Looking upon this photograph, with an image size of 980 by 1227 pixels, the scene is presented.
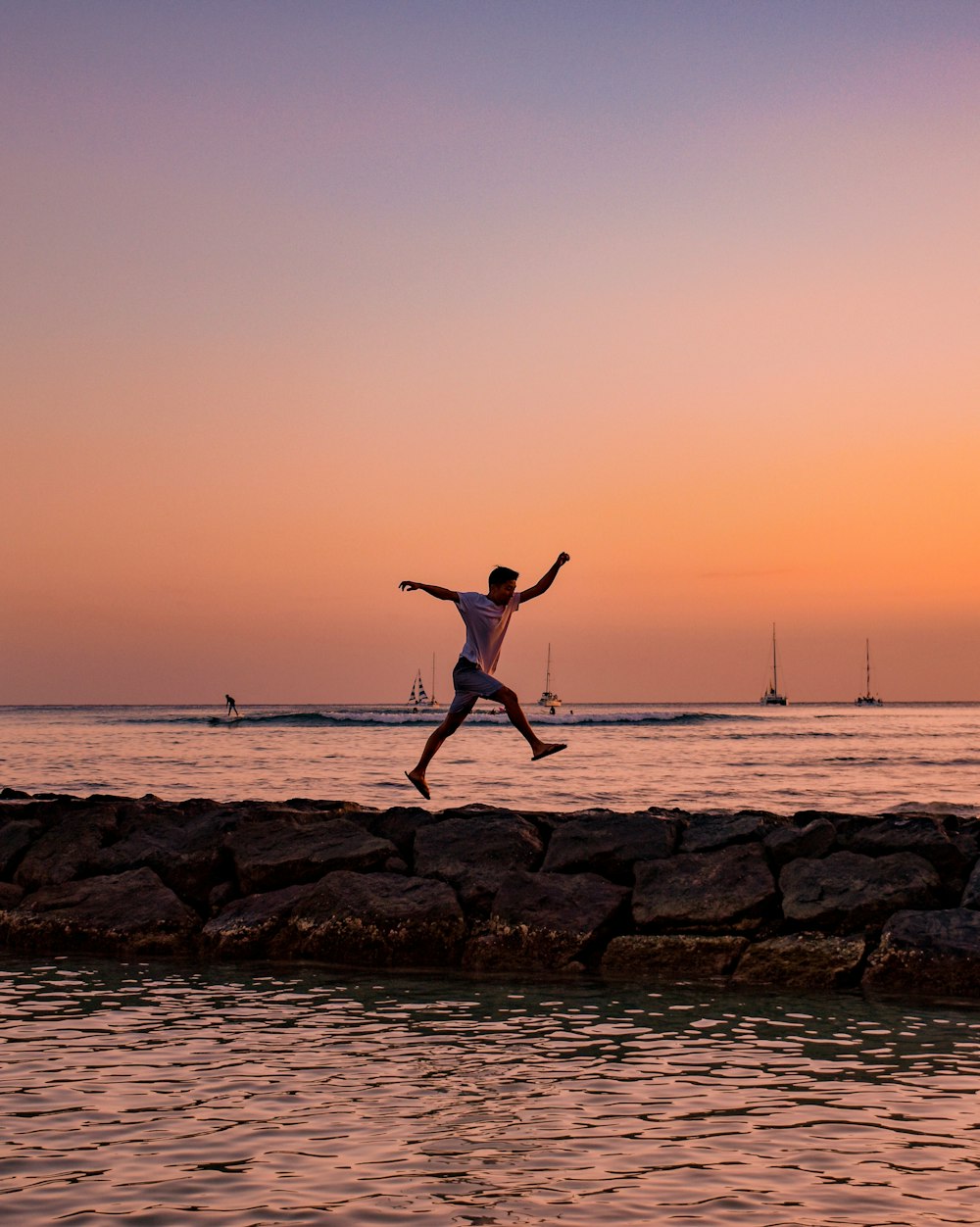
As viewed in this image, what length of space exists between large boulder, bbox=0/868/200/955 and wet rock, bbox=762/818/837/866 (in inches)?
190

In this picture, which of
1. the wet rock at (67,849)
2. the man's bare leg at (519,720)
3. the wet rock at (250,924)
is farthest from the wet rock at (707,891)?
the wet rock at (67,849)

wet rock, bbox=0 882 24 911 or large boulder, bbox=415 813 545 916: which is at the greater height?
large boulder, bbox=415 813 545 916

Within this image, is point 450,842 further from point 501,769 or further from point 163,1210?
point 501,769

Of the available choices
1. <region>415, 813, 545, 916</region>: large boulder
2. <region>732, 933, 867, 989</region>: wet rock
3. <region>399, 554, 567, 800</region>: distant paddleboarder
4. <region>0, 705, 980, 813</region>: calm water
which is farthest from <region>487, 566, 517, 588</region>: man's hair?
<region>0, 705, 980, 813</region>: calm water

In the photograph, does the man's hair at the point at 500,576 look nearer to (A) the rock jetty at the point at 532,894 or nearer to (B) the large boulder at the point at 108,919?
(A) the rock jetty at the point at 532,894

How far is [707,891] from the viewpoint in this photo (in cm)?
1034

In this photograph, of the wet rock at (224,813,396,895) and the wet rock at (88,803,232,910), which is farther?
the wet rock at (88,803,232,910)

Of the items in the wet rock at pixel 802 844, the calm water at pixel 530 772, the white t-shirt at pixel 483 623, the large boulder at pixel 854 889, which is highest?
Result: the white t-shirt at pixel 483 623

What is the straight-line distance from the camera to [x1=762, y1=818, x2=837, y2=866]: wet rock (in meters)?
10.7

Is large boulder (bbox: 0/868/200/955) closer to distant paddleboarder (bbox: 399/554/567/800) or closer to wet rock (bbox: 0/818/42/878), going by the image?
wet rock (bbox: 0/818/42/878)

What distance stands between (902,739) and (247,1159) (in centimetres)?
6381

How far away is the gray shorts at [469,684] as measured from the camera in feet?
36.5

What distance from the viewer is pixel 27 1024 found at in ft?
26.3

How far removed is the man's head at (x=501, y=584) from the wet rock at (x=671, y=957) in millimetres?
2996
